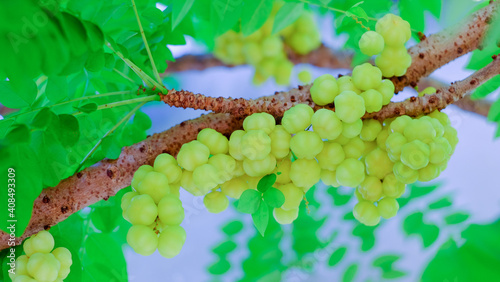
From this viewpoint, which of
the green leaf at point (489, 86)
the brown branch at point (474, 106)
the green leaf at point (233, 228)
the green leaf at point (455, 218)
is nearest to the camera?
the green leaf at point (489, 86)

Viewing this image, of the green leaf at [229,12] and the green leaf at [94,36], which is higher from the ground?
the green leaf at [229,12]

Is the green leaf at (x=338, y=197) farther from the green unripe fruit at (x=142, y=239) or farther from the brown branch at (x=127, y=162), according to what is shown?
the green unripe fruit at (x=142, y=239)

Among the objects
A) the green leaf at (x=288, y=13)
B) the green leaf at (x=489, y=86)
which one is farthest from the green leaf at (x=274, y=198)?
the green leaf at (x=489, y=86)

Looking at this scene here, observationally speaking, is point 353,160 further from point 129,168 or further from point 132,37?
point 132,37

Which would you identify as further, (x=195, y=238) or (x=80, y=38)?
(x=195, y=238)

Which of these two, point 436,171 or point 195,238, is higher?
point 195,238

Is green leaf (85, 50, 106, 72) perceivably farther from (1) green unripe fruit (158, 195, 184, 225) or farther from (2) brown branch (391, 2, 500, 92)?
(2) brown branch (391, 2, 500, 92)

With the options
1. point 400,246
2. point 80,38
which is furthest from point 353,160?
point 400,246
